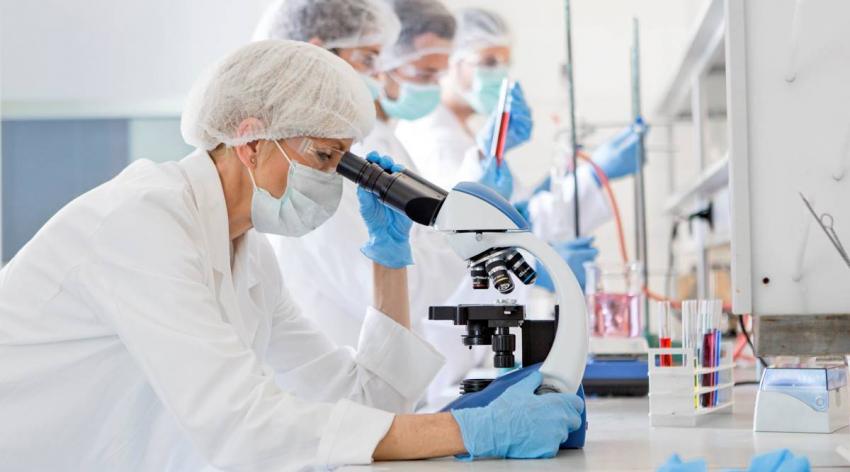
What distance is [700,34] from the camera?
275cm

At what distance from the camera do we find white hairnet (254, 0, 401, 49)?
2.14 m

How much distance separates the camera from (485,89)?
145 inches

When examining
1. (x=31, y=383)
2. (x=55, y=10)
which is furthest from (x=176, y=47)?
(x=31, y=383)

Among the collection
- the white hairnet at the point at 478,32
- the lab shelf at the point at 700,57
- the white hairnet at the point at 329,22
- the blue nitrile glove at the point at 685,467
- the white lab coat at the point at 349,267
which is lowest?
the blue nitrile glove at the point at 685,467

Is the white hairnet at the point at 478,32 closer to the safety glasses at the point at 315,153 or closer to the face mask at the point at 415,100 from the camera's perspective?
the face mask at the point at 415,100

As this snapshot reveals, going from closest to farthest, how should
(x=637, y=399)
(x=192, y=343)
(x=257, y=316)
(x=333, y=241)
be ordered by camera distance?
(x=192, y=343) → (x=257, y=316) → (x=637, y=399) → (x=333, y=241)

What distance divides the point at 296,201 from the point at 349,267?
0.72 m

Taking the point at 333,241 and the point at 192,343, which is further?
the point at 333,241

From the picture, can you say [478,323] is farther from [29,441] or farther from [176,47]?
[176,47]

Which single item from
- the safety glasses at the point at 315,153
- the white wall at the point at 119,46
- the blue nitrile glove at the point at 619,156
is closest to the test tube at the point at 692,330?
the safety glasses at the point at 315,153

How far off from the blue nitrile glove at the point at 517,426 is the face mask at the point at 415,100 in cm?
162

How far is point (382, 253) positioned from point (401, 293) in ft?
0.28

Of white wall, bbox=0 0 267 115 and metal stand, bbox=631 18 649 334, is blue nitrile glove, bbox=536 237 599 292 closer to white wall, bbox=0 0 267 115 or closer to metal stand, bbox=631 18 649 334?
metal stand, bbox=631 18 649 334

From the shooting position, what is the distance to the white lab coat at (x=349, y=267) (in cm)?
222
